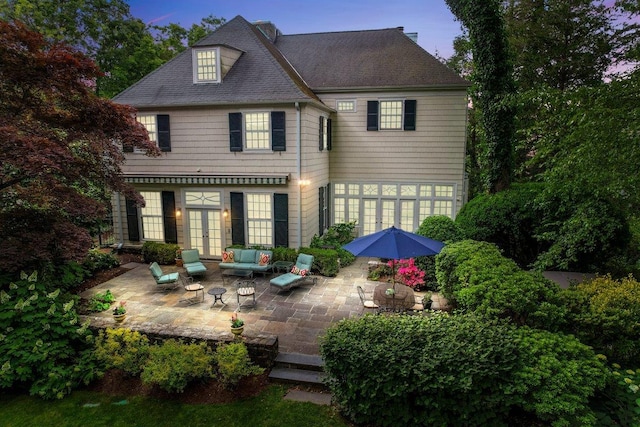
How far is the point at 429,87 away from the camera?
14211 millimetres

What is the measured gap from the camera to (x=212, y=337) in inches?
274

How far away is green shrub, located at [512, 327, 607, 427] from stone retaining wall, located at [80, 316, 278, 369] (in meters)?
4.05

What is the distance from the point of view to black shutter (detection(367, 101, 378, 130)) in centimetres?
1493

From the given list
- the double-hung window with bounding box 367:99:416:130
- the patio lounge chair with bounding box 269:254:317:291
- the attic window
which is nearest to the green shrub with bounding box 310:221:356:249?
the patio lounge chair with bounding box 269:254:317:291

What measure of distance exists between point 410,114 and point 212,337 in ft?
38.0

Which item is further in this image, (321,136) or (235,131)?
(321,136)

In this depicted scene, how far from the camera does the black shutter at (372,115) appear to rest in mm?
14930

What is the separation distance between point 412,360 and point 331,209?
1130cm

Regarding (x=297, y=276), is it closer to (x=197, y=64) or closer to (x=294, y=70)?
(x=197, y=64)

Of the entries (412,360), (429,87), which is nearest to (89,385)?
(412,360)

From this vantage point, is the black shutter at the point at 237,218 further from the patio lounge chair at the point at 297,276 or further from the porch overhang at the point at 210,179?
the patio lounge chair at the point at 297,276

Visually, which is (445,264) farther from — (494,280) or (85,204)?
(85,204)

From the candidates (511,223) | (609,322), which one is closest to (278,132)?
(511,223)

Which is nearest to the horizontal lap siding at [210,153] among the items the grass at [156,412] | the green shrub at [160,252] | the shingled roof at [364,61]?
the green shrub at [160,252]
